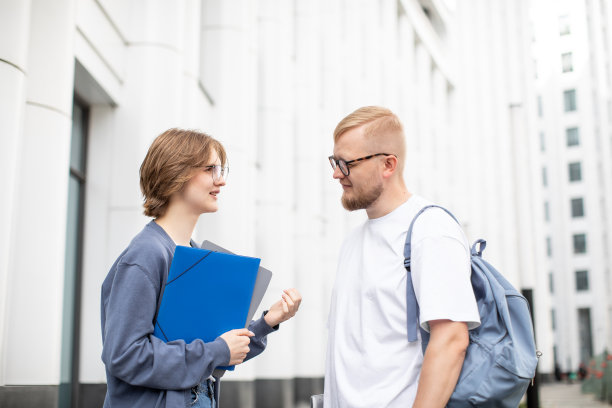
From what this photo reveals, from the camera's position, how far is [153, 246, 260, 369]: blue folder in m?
2.66

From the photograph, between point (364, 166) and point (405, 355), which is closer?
point (405, 355)

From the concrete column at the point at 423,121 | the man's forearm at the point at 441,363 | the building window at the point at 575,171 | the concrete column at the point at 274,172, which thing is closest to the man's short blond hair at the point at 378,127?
the man's forearm at the point at 441,363

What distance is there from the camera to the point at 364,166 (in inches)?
121

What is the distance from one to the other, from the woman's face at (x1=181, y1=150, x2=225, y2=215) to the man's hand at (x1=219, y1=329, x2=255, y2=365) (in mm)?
508

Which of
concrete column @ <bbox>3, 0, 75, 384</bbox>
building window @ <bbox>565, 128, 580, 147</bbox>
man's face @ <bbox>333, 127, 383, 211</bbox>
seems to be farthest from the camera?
building window @ <bbox>565, 128, 580, 147</bbox>

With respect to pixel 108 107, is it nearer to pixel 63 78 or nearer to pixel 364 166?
pixel 63 78

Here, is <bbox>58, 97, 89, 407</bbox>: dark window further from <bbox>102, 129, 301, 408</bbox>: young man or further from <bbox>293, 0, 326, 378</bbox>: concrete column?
<bbox>293, 0, 326, 378</bbox>: concrete column

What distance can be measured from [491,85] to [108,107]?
1579 inches

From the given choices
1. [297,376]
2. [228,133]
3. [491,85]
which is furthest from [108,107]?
[491,85]

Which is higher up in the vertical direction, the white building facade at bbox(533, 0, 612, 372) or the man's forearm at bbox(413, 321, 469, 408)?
the white building facade at bbox(533, 0, 612, 372)

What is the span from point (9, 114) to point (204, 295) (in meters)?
3.00

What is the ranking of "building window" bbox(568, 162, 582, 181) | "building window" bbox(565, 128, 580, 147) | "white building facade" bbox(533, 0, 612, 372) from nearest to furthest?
1. "white building facade" bbox(533, 0, 612, 372)
2. "building window" bbox(568, 162, 582, 181)
3. "building window" bbox(565, 128, 580, 147)

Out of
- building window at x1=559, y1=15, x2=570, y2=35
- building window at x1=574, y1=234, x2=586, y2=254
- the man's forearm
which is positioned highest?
building window at x1=559, y1=15, x2=570, y2=35

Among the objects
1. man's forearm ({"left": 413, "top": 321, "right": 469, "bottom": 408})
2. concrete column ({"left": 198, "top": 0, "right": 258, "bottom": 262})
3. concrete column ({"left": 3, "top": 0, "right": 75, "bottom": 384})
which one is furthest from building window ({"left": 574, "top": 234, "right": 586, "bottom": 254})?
man's forearm ({"left": 413, "top": 321, "right": 469, "bottom": 408})
